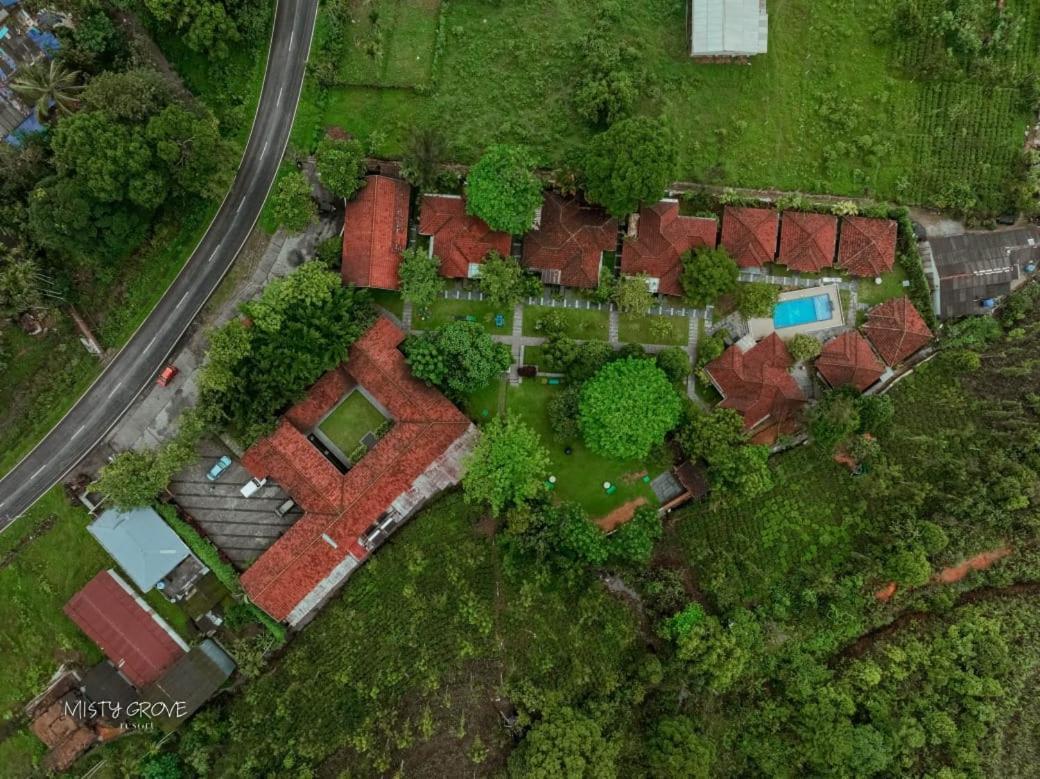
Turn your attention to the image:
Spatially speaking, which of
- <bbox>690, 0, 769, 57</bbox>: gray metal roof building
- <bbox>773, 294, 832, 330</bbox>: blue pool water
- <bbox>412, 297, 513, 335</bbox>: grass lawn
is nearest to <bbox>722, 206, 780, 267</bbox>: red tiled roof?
<bbox>773, 294, 832, 330</bbox>: blue pool water

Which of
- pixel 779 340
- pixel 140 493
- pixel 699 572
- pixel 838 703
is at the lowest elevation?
pixel 838 703

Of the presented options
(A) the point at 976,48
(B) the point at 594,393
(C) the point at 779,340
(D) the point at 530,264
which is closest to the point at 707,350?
(C) the point at 779,340

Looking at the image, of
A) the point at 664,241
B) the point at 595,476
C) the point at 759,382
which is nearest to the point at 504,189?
the point at 664,241

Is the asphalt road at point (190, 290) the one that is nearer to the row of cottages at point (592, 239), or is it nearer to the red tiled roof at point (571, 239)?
the row of cottages at point (592, 239)

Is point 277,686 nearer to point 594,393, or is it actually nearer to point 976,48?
point 594,393

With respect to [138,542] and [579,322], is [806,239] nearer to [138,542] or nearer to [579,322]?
[579,322]

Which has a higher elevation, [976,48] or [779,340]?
[976,48]

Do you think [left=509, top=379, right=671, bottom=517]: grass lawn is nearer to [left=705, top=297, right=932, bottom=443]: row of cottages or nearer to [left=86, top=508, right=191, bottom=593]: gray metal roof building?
[left=705, top=297, right=932, bottom=443]: row of cottages
